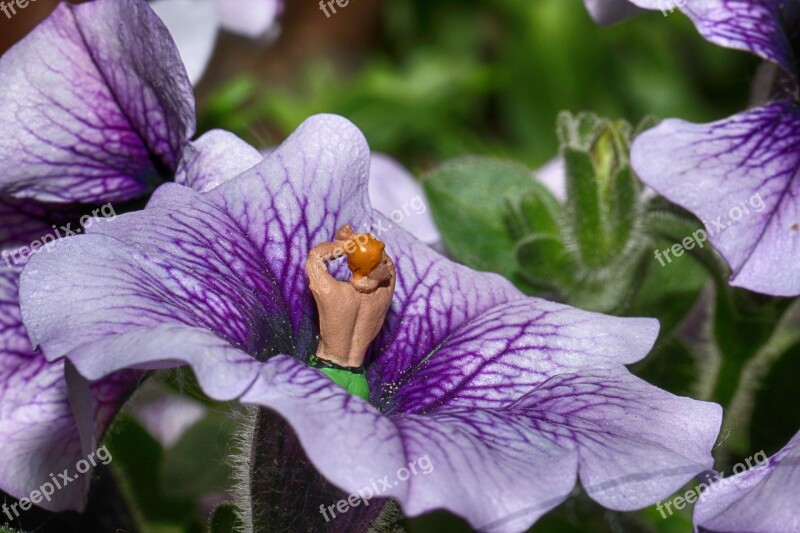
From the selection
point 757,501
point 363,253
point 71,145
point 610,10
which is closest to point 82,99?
point 71,145

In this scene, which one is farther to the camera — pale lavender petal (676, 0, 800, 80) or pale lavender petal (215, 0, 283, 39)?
pale lavender petal (215, 0, 283, 39)

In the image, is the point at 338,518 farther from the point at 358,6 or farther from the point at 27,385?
the point at 358,6

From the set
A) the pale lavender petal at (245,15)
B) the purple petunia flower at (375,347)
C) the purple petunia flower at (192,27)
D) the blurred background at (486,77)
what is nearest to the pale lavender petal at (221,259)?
the purple petunia flower at (375,347)

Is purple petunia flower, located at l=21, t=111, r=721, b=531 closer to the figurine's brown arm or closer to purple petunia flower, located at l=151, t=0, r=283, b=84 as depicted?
the figurine's brown arm

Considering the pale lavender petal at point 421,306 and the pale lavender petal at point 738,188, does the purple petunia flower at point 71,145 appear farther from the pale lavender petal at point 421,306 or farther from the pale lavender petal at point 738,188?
the pale lavender petal at point 738,188

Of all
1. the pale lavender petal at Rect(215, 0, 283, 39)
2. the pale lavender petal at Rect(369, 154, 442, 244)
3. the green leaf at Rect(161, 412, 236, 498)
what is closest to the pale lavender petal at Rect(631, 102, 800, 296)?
the pale lavender petal at Rect(369, 154, 442, 244)

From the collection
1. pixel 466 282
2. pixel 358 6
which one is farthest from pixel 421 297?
pixel 358 6

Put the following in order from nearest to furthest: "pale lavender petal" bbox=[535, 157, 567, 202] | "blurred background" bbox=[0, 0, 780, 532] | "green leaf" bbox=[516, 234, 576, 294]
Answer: "green leaf" bbox=[516, 234, 576, 294] < "pale lavender petal" bbox=[535, 157, 567, 202] < "blurred background" bbox=[0, 0, 780, 532]
